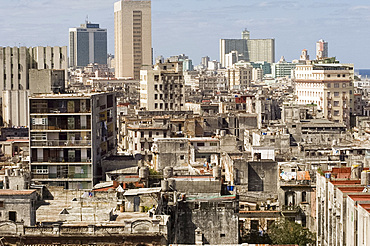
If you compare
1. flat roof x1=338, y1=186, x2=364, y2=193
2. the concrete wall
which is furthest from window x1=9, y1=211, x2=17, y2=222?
flat roof x1=338, y1=186, x2=364, y2=193

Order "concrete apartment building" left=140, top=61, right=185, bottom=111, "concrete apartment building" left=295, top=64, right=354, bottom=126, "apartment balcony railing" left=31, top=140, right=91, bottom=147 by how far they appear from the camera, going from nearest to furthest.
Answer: "apartment balcony railing" left=31, top=140, right=91, bottom=147, "concrete apartment building" left=140, top=61, right=185, bottom=111, "concrete apartment building" left=295, top=64, right=354, bottom=126

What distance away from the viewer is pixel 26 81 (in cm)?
10931

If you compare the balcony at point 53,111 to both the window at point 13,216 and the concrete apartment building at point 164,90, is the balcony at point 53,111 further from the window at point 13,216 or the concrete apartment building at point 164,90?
the concrete apartment building at point 164,90

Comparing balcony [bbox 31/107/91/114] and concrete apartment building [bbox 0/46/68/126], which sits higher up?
concrete apartment building [bbox 0/46/68/126]

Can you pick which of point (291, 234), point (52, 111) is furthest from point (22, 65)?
point (291, 234)

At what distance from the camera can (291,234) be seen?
6266 cm

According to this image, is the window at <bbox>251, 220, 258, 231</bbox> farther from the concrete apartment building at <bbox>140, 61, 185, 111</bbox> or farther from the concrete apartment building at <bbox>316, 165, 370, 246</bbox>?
the concrete apartment building at <bbox>140, 61, 185, 111</bbox>

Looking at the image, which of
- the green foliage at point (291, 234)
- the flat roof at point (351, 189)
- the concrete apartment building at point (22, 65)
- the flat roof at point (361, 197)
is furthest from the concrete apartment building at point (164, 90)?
the flat roof at point (361, 197)

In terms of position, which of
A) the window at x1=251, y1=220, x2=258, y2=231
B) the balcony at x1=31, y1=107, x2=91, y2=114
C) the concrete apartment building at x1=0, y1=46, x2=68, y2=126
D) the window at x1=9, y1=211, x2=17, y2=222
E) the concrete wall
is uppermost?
the concrete apartment building at x1=0, y1=46, x2=68, y2=126

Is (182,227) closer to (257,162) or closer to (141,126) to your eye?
(257,162)

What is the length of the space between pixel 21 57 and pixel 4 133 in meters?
11.3

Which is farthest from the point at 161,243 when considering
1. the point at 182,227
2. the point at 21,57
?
the point at 21,57

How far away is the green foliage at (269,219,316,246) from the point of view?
6188 centimetres

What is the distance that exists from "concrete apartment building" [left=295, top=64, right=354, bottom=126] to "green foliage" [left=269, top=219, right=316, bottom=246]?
97396 millimetres
